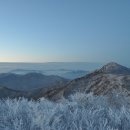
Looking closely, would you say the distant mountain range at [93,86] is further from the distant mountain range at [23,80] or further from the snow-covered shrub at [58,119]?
the distant mountain range at [23,80]

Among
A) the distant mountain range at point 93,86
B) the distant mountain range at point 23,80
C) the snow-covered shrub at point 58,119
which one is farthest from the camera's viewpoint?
the distant mountain range at point 23,80

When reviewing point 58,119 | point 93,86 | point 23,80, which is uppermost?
point 58,119

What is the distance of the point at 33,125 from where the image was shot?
7.61 meters

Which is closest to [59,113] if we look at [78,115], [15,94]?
[78,115]

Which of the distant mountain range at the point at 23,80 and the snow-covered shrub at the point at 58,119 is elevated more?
the snow-covered shrub at the point at 58,119

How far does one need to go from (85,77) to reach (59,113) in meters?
12.2

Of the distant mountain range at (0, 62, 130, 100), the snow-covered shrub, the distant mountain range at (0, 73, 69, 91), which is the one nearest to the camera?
the snow-covered shrub

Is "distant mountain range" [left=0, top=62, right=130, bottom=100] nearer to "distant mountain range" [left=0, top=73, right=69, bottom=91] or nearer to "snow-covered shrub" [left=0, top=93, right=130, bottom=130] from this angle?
"snow-covered shrub" [left=0, top=93, right=130, bottom=130]

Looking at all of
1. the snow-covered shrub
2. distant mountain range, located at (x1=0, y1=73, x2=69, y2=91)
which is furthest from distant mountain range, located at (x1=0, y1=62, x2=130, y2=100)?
distant mountain range, located at (x1=0, y1=73, x2=69, y2=91)

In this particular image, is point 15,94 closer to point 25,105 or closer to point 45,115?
point 25,105

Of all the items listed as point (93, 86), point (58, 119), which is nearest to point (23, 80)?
point (93, 86)

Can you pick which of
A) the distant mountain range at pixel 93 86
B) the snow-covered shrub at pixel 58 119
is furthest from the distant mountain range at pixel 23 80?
the snow-covered shrub at pixel 58 119

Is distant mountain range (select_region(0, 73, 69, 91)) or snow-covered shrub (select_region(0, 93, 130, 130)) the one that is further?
distant mountain range (select_region(0, 73, 69, 91))

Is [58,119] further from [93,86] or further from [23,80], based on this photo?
[23,80]
